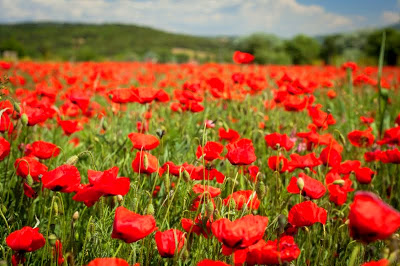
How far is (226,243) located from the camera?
0.94 metres

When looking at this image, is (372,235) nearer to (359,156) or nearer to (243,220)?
(243,220)

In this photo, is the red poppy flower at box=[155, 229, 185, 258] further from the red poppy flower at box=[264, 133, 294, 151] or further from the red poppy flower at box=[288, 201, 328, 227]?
the red poppy flower at box=[264, 133, 294, 151]

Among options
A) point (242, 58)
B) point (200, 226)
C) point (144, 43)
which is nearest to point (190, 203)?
point (200, 226)

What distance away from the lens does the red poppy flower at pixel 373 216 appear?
0.73 m

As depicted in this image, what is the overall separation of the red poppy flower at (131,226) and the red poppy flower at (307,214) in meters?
0.52

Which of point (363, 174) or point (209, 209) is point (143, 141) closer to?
point (209, 209)

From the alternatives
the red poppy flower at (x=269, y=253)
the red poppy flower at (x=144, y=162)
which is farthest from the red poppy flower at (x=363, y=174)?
the red poppy flower at (x=144, y=162)

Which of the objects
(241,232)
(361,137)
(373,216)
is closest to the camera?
(373,216)

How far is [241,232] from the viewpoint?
0.91 m

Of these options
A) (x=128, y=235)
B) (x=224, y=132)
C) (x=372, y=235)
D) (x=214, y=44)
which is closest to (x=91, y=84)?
(x=224, y=132)

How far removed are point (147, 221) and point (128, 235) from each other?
6cm

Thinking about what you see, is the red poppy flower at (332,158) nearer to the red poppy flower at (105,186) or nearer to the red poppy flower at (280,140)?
the red poppy flower at (280,140)

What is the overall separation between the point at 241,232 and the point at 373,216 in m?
0.32

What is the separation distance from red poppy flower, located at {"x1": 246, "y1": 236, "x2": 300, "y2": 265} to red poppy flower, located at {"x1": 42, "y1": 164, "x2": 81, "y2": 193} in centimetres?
61
